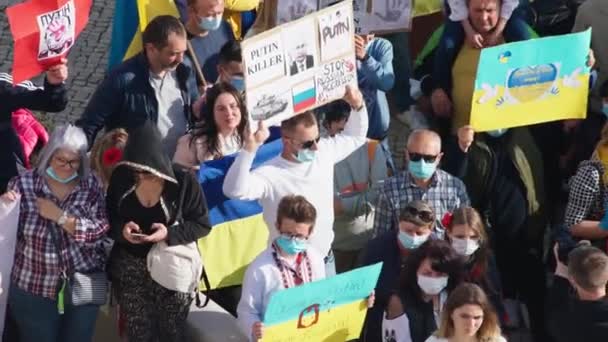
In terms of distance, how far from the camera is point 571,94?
9.68 meters

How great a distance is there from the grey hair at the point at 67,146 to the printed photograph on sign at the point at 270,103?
0.99 metres

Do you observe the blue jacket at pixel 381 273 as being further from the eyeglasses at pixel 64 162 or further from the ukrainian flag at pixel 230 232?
the eyeglasses at pixel 64 162

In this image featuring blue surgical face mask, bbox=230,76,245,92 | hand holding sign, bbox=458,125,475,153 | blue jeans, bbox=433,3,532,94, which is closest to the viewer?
hand holding sign, bbox=458,125,475,153

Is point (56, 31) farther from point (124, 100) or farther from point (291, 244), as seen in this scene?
point (291, 244)

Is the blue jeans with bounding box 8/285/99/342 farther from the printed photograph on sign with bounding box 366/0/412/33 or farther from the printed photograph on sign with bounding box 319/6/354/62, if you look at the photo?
the printed photograph on sign with bounding box 366/0/412/33

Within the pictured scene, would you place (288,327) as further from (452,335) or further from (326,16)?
(326,16)

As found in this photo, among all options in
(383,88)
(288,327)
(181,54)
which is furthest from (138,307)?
(383,88)

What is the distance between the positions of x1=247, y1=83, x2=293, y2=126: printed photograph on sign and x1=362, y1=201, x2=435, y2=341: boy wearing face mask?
0.93 meters

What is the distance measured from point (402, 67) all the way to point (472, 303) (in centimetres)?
376

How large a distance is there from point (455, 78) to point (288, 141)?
1679 millimetres

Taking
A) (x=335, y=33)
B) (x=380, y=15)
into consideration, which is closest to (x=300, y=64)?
(x=335, y=33)

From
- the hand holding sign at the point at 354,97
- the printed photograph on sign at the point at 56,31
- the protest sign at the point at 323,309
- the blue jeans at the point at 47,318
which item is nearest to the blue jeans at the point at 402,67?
the hand holding sign at the point at 354,97

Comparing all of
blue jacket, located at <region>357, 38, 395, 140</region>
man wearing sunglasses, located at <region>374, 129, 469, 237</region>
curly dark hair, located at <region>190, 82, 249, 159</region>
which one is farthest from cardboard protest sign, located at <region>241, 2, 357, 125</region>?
blue jacket, located at <region>357, 38, 395, 140</region>

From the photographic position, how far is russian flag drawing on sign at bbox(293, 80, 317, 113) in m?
9.00
